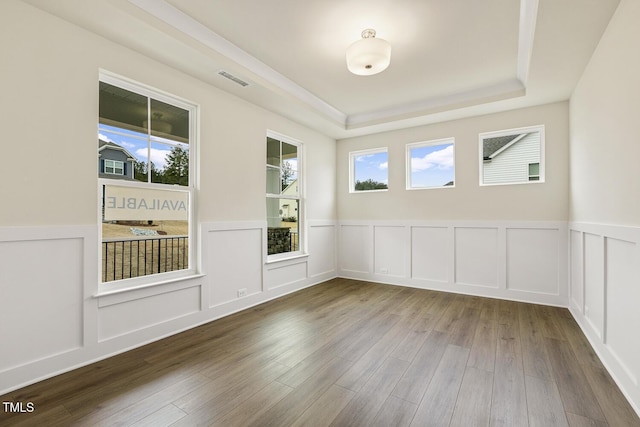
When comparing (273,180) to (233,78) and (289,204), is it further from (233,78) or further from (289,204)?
(233,78)

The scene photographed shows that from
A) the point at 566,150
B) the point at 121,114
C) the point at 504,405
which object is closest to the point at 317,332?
the point at 504,405

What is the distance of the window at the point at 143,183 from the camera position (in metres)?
2.61

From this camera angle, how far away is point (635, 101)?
6.11 ft

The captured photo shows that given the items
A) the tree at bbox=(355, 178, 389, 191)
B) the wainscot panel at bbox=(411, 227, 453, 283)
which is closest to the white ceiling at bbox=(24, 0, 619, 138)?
the tree at bbox=(355, 178, 389, 191)

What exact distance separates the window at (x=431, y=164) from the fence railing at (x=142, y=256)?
3623 mm

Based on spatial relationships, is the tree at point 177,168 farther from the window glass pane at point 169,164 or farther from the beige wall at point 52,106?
the beige wall at point 52,106

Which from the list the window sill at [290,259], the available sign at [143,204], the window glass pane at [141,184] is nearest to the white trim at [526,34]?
the window glass pane at [141,184]

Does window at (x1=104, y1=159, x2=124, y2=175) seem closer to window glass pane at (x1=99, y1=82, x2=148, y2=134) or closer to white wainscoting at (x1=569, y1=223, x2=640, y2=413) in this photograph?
window glass pane at (x1=99, y1=82, x2=148, y2=134)

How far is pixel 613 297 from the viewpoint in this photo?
2242 mm

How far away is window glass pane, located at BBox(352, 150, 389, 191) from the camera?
5332 millimetres

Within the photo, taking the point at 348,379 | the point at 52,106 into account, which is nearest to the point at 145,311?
the point at 52,106

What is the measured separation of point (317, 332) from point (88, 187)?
2.43 meters

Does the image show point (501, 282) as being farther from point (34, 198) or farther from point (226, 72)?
point (34, 198)

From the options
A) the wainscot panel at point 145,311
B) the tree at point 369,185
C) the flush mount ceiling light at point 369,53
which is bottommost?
the wainscot panel at point 145,311
